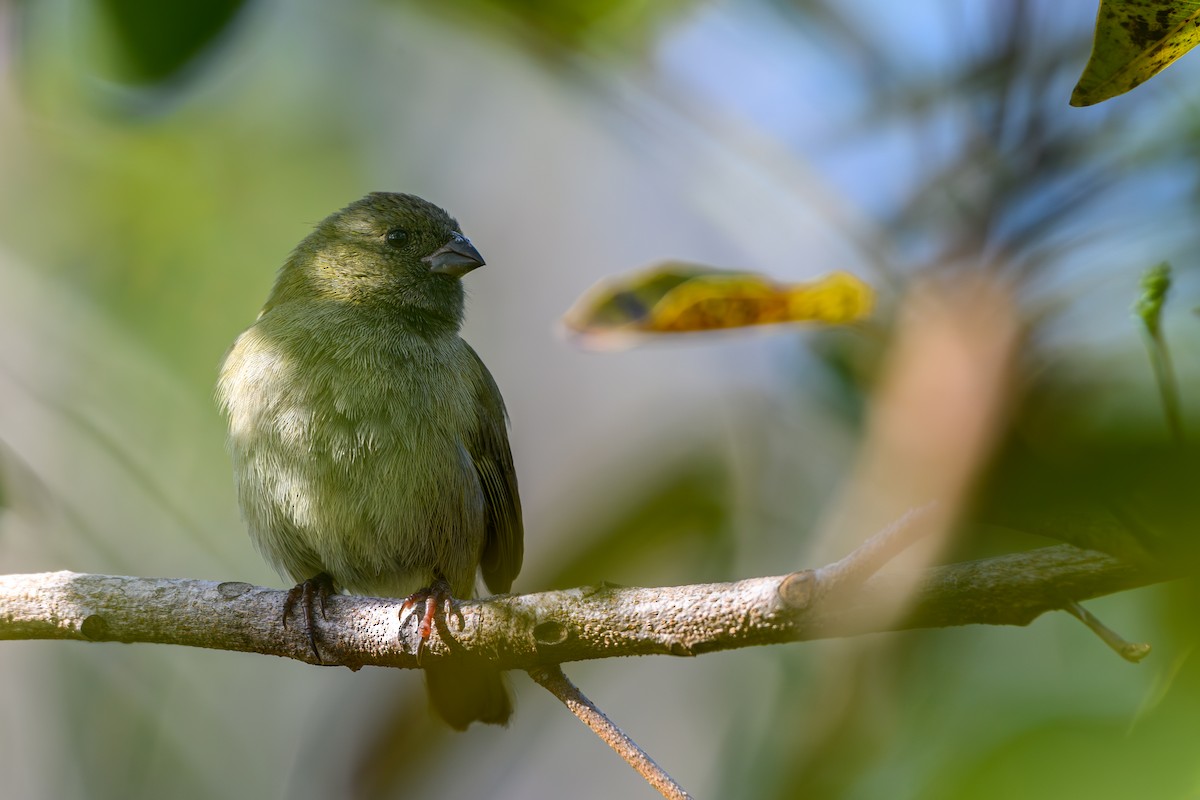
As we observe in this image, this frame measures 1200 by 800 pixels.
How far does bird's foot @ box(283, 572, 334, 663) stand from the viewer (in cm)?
300

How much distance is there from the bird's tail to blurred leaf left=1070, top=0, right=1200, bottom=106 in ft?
9.08

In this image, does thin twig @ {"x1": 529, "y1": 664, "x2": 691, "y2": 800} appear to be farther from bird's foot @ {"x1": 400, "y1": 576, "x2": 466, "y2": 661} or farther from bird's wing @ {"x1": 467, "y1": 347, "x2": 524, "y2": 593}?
bird's wing @ {"x1": 467, "y1": 347, "x2": 524, "y2": 593}

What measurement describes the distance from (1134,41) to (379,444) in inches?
103

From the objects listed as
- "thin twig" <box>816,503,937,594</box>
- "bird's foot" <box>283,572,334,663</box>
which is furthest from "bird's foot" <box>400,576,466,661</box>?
"thin twig" <box>816,503,937,594</box>

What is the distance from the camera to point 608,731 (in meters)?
2.23

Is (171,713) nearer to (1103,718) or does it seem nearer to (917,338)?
(917,338)

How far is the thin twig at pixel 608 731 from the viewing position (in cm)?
199

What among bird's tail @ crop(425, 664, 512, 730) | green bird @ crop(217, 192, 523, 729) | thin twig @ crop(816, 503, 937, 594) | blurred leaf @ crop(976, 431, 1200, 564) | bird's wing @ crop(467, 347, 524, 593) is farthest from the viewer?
bird's wing @ crop(467, 347, 524, 593)

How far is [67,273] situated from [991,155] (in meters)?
5.71

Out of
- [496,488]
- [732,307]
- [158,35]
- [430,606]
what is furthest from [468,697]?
[158,35]

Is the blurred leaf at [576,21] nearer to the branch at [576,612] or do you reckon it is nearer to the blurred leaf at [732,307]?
the blurred leaf at [732,307]

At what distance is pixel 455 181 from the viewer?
7.26 meters

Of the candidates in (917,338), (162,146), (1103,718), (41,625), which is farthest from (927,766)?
(162,146)

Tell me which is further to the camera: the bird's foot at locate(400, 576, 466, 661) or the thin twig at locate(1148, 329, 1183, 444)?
the bird's foot at locate(400, 576, 466, 661)
